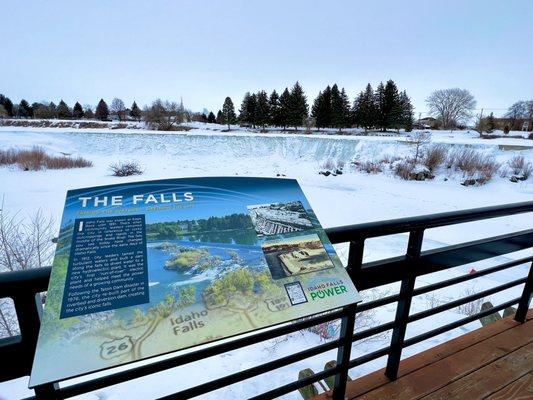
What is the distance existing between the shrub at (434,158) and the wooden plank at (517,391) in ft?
57.2

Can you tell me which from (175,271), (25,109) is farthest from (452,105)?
(25,109)

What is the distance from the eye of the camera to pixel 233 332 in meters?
0.82

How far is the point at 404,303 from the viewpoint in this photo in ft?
4.96

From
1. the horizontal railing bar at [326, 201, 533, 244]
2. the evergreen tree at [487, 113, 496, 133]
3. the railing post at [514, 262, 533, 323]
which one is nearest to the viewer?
the horizontal railing bar at [326, 201, 533, 244]

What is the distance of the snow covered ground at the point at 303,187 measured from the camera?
331 cm

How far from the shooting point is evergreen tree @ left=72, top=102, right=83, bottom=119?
56694 mm

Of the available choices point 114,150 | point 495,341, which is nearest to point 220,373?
point 495,341

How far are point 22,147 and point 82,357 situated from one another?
28007mm

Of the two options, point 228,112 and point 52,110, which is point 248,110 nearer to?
point 228,112

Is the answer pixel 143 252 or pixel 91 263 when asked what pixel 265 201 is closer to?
pixel 143 252

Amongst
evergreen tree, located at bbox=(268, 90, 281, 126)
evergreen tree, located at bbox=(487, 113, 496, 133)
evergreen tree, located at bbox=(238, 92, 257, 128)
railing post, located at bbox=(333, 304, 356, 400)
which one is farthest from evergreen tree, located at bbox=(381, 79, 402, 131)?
railing post, located at bbox=(333, 304, 356, 400)

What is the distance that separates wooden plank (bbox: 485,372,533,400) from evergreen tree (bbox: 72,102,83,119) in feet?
217

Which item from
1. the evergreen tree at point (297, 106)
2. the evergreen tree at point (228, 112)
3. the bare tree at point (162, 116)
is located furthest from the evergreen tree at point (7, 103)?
the evergreen tree at point (297, 106)

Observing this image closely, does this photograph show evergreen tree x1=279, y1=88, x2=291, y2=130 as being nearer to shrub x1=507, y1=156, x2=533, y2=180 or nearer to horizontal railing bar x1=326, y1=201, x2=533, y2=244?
shrub x1=507, y1=156, x2=533, y2=180
